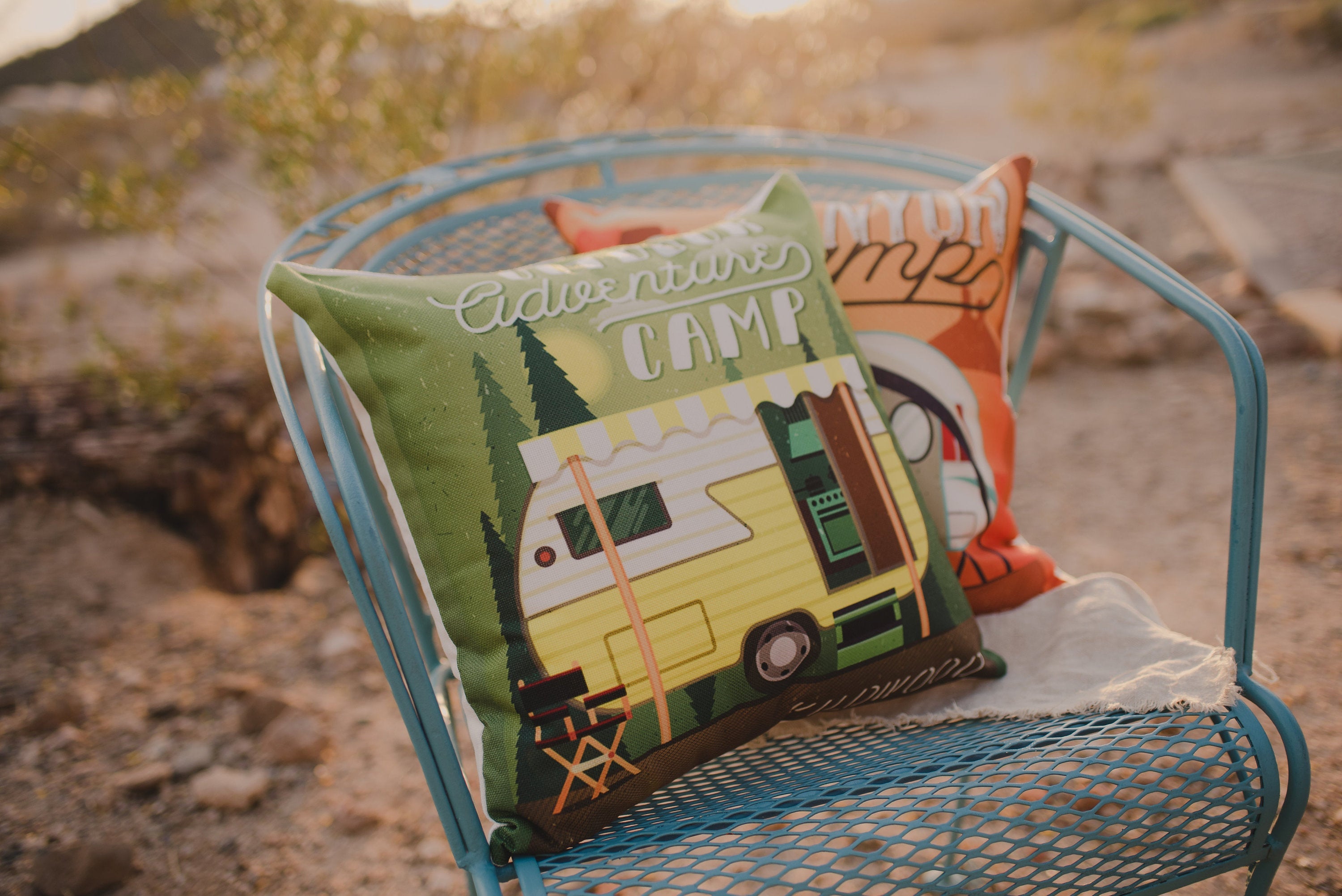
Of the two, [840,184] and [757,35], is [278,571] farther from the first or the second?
[757,35]

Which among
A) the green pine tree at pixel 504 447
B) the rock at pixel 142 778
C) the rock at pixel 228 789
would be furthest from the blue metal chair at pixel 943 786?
the rock at pixel 142 778

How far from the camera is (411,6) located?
6.09ft

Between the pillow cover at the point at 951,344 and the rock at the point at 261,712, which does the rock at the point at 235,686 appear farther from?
the pillow cover at the point at 951,344

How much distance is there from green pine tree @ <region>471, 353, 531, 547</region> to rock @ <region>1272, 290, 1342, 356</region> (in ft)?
8.42

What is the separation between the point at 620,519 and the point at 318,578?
4.69ft

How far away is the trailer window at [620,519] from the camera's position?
2.10 feet

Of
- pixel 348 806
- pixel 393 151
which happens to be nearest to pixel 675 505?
pixel 348 806

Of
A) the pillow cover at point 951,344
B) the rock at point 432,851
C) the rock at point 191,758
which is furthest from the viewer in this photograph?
the rock at point 191,758

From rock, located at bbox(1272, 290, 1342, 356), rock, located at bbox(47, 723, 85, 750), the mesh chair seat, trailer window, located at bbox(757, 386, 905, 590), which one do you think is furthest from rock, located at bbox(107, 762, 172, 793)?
rock, located at bbox(1272, 290, 1342, 356)

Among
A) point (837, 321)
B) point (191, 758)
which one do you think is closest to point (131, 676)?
point (191, 758)

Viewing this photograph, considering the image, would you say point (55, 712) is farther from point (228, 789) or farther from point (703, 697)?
point (703, 697)

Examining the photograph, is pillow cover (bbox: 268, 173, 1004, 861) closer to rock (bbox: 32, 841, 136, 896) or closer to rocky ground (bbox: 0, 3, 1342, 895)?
rocky ground (bbox: 0, 3, 1342, 895)

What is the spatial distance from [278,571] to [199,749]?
0.76 meters

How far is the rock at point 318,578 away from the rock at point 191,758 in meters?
0.45
